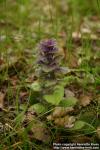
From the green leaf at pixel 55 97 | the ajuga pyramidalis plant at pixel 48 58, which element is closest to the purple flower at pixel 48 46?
the ajuga pyramidalis plant at pixel 48 58

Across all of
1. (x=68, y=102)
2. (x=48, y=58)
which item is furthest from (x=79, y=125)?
(x=48, y=58)

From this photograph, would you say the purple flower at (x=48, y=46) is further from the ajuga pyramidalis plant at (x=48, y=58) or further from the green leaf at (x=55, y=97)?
the green leaf at (x=55, y=97)

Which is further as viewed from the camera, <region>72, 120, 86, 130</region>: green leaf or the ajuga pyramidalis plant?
the ajuga pyramidalis plant

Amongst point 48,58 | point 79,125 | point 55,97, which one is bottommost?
point 79,125

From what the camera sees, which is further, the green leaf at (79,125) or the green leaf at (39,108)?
the green leaf at (39,108)

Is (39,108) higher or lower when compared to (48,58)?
lower

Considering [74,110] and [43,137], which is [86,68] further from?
[43,137]

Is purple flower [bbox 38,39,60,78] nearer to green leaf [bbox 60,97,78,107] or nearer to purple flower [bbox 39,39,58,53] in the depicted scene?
purple flower [bbox 39,39,58,53]

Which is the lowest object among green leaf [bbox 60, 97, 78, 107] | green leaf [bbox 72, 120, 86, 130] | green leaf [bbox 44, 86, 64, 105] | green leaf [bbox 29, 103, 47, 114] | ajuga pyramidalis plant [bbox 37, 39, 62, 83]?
green leaf [bbox 72, 120, 86, 130]

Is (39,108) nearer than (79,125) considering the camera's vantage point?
No

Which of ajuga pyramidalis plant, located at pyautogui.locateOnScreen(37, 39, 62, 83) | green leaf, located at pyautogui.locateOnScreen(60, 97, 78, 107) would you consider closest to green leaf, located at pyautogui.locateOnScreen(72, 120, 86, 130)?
green leaf, located at pyautogui.locateOnScreen(60, 97, 78, 107)

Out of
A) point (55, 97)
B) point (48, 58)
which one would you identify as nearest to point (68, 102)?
point (55, 97)

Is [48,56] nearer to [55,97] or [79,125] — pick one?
[55,97]
